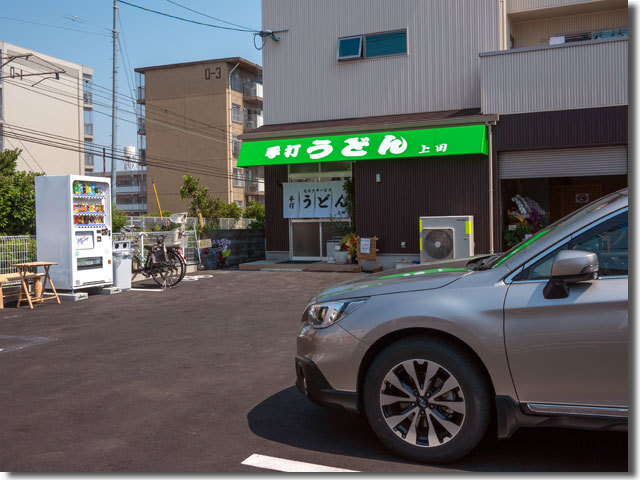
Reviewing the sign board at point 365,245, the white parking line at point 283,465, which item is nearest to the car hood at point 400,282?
the white parking line at point 283,465

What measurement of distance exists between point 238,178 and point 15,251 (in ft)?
122

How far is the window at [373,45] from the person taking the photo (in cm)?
1764

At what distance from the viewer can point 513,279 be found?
136 inches

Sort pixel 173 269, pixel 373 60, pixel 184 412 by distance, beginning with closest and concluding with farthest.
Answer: pixel 184 412, pixel 173 269, pixel 373 60

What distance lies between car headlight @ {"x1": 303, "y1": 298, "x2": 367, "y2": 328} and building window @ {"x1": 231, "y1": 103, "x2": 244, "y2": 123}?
44980 mm

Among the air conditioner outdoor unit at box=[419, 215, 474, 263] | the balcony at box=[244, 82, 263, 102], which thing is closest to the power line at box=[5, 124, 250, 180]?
the balcony at box=[244, 82, 263, 102]

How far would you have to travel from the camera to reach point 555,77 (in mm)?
14883

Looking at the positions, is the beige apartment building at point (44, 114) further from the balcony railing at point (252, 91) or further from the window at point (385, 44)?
the window at point (385, 44)

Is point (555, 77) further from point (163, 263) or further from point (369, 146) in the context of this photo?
point (163, 263)

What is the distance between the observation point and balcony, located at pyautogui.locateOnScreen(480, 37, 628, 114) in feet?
47.4

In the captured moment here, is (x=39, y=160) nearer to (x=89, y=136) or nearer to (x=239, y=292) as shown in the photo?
(x=89, y=136)

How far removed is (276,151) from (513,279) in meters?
14.8

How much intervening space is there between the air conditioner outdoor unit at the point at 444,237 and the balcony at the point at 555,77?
3402 mm

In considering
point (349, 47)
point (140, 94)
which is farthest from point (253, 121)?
point (349, 47)
